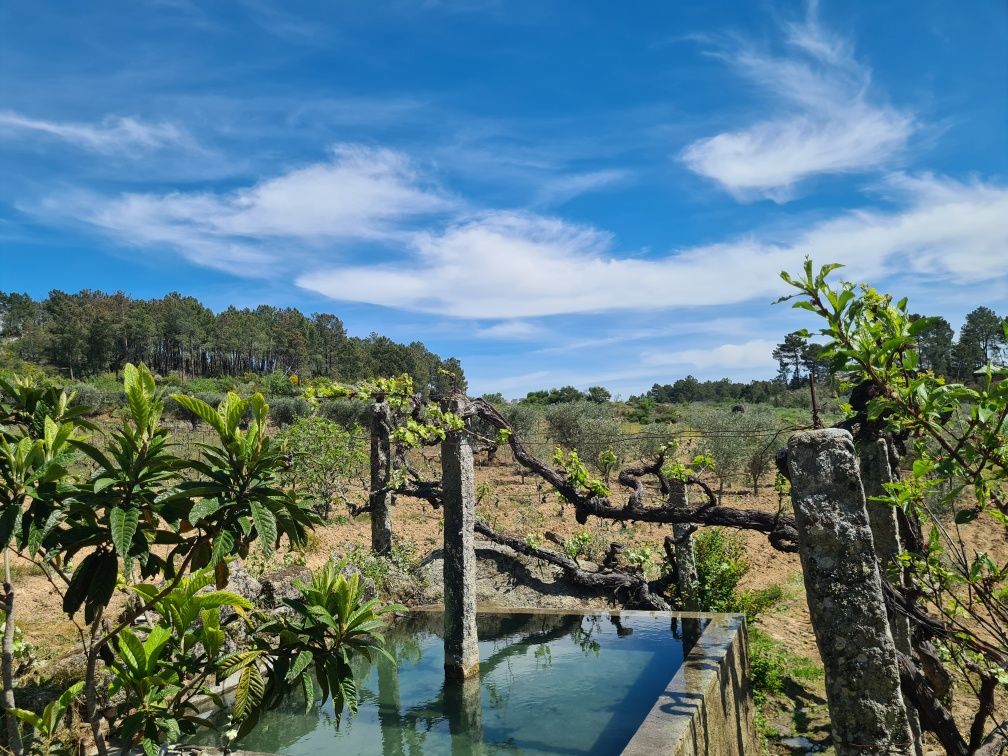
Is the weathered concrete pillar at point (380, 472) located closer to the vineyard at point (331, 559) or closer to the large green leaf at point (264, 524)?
the vineyard at point (331, 559)

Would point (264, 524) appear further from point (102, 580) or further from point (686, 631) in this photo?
point (686, 631)

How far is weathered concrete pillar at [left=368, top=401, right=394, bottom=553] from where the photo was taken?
30.9ft

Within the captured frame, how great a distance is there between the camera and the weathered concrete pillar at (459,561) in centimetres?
619

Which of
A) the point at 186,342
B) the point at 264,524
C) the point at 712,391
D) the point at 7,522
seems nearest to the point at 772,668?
the point at 264,524

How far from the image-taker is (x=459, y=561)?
6.29 metres

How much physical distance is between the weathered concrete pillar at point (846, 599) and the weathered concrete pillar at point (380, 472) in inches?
283

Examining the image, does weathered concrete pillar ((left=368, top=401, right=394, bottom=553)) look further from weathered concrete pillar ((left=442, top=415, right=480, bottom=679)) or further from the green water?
weathered concrete pillar ((left=442, top=415, right=480, bottom=679))

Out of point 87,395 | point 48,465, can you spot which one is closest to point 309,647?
point 48,465

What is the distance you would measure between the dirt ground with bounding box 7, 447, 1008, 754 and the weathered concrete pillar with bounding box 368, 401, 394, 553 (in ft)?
3.08

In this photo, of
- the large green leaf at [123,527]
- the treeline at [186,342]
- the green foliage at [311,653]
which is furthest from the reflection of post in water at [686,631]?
the treeline at [186,342]

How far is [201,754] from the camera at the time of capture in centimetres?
371

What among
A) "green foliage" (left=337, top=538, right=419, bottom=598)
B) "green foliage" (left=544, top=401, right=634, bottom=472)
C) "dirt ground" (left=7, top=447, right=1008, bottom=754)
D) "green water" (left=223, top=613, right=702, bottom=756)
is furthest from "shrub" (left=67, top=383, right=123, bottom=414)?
"green water" (left=223, top=613, right=702, bottom=756)

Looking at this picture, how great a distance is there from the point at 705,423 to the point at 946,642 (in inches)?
852

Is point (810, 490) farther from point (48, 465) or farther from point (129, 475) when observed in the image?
point (48, 465)
